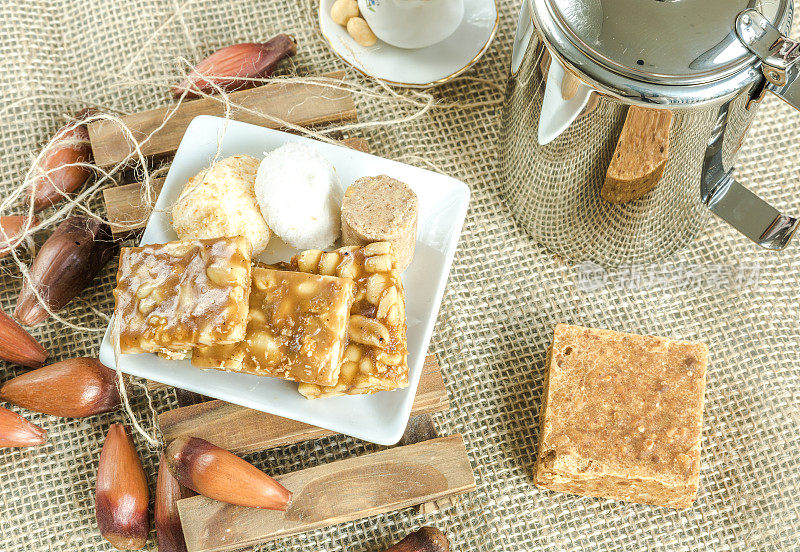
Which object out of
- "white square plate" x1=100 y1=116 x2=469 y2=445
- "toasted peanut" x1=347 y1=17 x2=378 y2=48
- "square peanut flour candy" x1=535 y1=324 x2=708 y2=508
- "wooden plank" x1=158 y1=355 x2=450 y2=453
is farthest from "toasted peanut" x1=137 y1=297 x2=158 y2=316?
"toasted peanut" x1=347 y1=17 x2=378 y2=48

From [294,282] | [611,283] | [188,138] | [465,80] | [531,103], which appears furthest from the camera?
[465,80]

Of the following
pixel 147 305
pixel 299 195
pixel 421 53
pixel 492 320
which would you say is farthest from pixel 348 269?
pixel 421 53

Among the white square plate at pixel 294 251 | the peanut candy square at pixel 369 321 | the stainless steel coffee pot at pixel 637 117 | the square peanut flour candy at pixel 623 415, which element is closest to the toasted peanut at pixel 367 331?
the peanut candy square at pixel 369 321

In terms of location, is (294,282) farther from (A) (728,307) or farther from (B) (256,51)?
(A) (728,307)

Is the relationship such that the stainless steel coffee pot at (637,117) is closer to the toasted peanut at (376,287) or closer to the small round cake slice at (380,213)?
the small round cake slice at (380,213)

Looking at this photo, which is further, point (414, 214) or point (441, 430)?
point (441, 430)

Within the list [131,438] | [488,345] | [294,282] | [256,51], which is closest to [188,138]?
[256,51]
